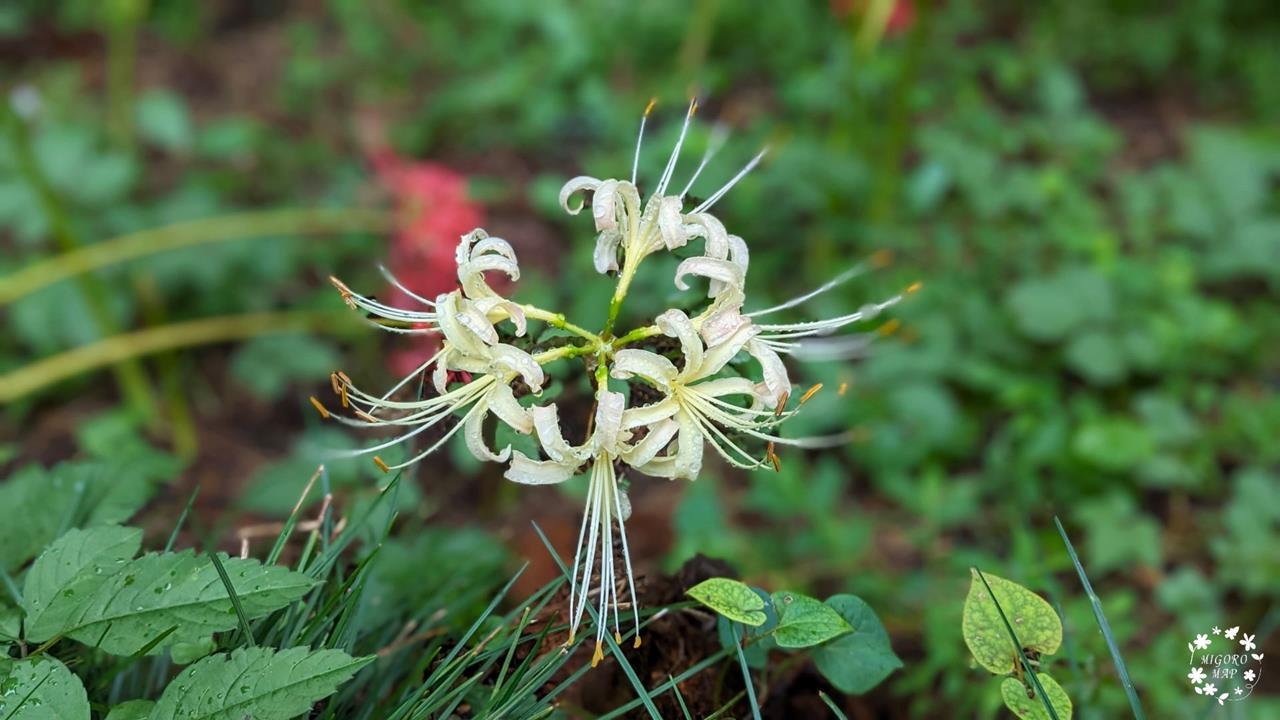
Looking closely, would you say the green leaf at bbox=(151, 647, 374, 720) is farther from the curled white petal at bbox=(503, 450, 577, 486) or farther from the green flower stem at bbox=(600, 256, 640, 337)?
the green flower stem at bbox=(600, 256, 640, 337)

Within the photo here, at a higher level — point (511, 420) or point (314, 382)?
point (511, 420)

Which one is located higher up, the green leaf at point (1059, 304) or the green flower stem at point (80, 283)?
the green flower stem at point (80, 283)

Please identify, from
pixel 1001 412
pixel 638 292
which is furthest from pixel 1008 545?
pixel 638 292

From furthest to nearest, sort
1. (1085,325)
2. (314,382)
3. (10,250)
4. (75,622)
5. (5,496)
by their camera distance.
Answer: (10,250) < (314,382) < (1085,325) < (5,496) < (75,622)

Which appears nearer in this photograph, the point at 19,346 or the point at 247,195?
the point at 19,346

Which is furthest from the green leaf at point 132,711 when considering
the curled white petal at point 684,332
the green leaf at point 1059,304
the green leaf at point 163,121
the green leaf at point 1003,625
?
the green leaf at point 163,121

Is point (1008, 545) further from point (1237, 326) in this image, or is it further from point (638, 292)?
point (638, 292)

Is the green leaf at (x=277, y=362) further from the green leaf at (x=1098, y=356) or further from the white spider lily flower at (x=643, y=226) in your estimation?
the green leaf at (x=1098, y=356)

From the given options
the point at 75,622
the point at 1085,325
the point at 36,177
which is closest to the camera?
the point at 75,622
